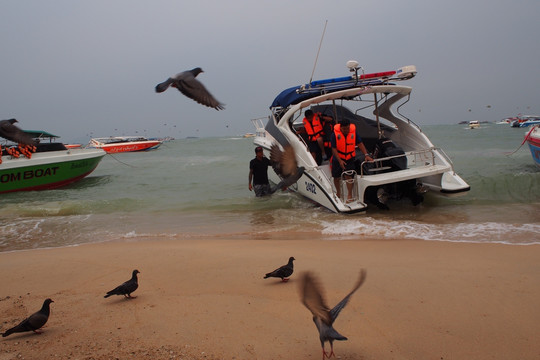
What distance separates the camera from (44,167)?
15516 millimetres

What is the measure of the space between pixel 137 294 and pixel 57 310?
712mm

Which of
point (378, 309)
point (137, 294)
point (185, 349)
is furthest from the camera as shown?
point (137, 294)

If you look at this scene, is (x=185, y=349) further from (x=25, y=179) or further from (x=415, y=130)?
(x=25, y=179)

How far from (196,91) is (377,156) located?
5.14 m

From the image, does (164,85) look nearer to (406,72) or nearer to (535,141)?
(406,72)

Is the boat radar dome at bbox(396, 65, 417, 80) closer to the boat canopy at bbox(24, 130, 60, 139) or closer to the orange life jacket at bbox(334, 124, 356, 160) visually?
the orange life jacket at bbox(334, 124, 356, 160)

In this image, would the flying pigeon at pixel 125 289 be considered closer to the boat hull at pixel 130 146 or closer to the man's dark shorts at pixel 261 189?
the man's dark shorts at pixel 261 189

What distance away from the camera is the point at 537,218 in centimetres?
739

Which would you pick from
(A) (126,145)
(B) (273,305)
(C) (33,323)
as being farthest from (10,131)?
(A) (126,145)

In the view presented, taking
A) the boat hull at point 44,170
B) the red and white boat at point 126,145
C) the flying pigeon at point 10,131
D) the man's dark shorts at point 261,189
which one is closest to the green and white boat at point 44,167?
the boat hull at point 44,170

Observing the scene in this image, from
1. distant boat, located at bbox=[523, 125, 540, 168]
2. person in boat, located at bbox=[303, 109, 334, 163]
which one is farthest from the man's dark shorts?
distant boat, located at bbox=[523, 125, 540, 168]

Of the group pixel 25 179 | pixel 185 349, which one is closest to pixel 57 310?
pixel 185 349

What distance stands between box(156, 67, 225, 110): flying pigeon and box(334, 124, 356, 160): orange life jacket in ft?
12.5

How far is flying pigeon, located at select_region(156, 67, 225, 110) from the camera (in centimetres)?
401
